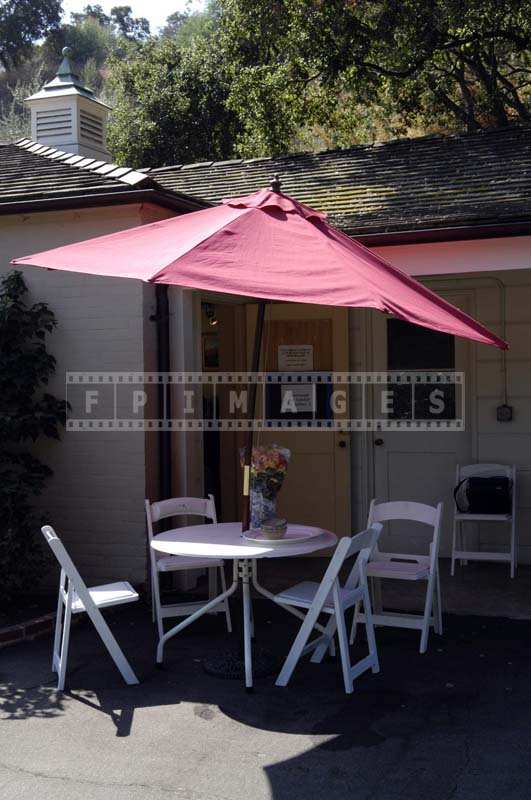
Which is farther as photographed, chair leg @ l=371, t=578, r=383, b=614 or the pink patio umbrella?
chair leg @ l=371, t=578, r=383, b=614

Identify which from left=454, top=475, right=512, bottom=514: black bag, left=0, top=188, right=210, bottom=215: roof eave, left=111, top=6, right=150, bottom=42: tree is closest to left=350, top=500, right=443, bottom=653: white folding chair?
left=454, top=475, right=512, bottom=514: black bag

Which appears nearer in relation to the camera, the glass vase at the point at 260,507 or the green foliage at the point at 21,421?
the glass vase at the point at 260,507

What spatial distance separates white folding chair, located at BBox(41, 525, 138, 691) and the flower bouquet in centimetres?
89

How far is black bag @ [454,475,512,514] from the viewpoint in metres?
7.70

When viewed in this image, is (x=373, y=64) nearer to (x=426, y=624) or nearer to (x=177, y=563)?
(x=177, y=563)

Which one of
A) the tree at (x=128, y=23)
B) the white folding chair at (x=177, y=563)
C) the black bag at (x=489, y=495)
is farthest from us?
the tree at (x=128, y=23)

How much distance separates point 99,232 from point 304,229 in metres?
2.56

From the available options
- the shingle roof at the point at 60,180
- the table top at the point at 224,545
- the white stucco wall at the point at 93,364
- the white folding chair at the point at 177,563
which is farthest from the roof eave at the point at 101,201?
the table top at the point at 224,545

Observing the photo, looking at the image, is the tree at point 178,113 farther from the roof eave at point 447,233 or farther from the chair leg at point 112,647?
the chair leg at point 112,647

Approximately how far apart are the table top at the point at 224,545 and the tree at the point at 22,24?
41.2m

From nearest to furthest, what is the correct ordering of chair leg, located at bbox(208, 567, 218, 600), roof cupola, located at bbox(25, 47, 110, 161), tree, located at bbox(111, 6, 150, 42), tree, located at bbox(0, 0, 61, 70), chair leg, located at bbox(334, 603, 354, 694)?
chair leg, located at bbox(334, 603, 354, 694) < chair leg, located at bbox(208, 567, 218, 600) < roof cupola, located at bbox(25, 47, 110, 161) < tree, located at bbox(0, 0, 61, 70) < tree, located at bbox(111, 6, 150, 42)

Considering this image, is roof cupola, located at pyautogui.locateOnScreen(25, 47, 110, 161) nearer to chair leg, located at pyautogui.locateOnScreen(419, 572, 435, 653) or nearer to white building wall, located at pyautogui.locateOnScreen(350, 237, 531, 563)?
white building wall, located at pyautogui.locateOnScreen(350, 237, 531, 563)

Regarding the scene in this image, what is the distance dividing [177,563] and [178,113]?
18659 mm

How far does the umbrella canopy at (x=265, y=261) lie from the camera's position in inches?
171
